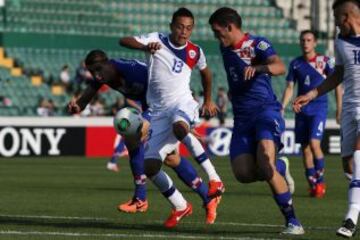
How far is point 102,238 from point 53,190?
24.0 ft

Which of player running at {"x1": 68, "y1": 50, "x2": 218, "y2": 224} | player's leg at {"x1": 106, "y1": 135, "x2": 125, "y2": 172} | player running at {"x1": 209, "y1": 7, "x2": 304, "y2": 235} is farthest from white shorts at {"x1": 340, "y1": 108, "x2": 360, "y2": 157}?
player's leg at {"x1": 106, "y1": 135, "x2": 125, "y2": 172}

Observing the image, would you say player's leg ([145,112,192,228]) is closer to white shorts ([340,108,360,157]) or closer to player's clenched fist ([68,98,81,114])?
player's clenched fist ([68,98,81,114])

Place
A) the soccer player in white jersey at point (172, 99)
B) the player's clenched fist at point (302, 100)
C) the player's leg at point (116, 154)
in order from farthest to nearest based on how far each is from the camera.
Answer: the player's leg at point (116, 154) < the soccer player in white jersey at point (172, 99) < the player's clenched fist at point (302, 100)

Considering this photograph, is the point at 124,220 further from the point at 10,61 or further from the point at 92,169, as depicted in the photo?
the point at 10,61

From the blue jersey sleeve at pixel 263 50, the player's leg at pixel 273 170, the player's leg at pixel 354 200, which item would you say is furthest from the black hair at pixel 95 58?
the player's leg at pixel 354 200

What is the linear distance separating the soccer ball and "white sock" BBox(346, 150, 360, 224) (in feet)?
9.59

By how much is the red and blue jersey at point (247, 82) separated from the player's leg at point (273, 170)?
0.81 feet

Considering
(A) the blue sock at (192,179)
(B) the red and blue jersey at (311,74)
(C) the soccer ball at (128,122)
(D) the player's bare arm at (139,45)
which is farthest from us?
(B) the red and blue jersey at (311,74)

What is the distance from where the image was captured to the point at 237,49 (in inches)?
Answer: 422

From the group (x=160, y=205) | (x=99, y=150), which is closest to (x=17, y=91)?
(x=99, y=150)

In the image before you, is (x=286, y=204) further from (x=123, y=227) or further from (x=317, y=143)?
(x=317, y=143)

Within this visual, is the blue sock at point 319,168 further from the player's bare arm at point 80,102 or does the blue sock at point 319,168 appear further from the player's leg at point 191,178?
the player's bare arm at point 80,102

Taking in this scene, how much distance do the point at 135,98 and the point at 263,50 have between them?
2910mm

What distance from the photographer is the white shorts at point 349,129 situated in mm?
10346
